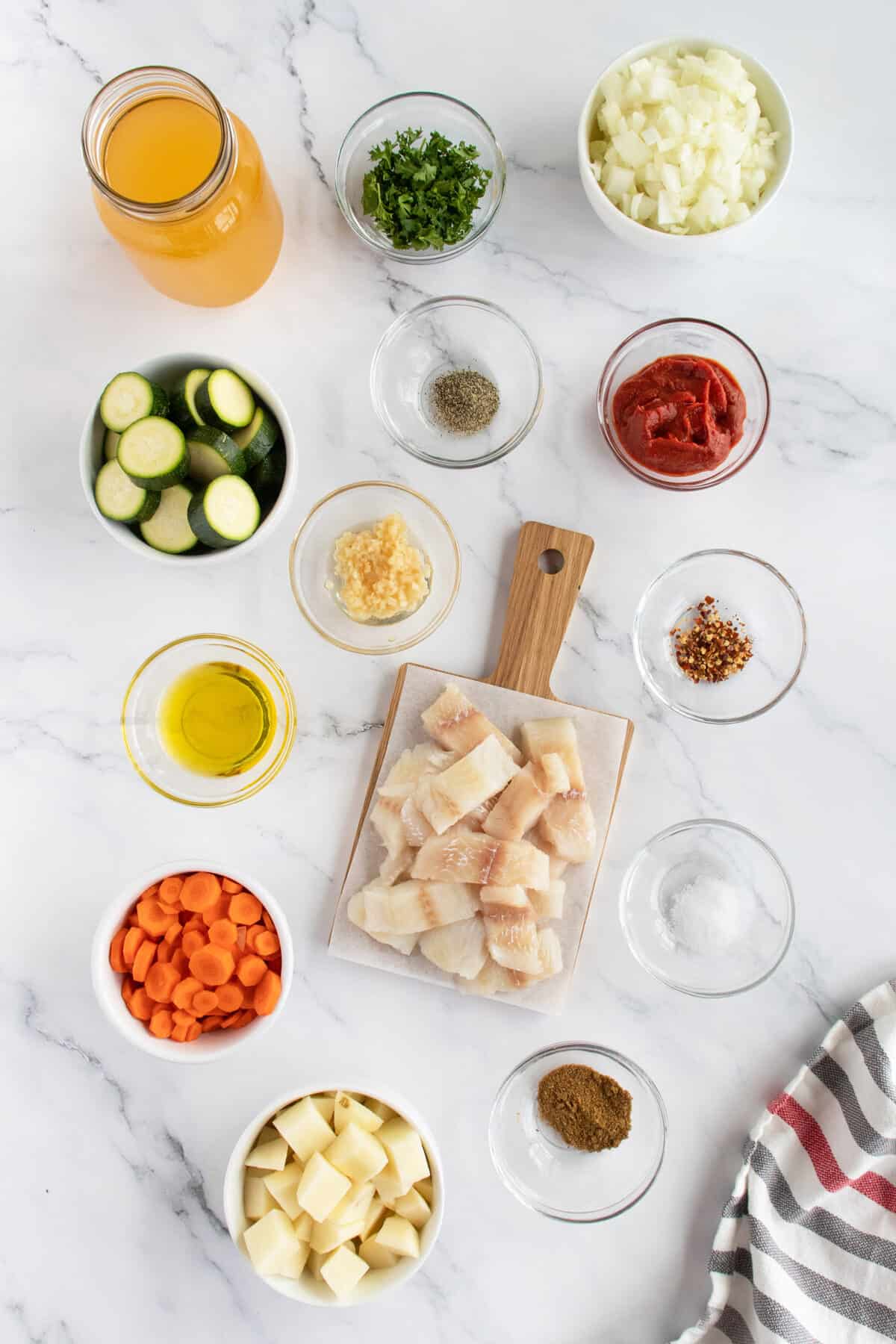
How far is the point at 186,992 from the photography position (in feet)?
6.15

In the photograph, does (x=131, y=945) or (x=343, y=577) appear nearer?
(x=131, y=945)

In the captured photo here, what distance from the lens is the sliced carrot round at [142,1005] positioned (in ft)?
6.18

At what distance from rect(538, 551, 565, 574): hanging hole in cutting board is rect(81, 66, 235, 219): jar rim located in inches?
37.6

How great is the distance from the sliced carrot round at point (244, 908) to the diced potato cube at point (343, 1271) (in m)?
0.68

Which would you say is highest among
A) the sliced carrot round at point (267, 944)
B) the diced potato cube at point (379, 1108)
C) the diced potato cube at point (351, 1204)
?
the sliced carrot round at point (267, 944)

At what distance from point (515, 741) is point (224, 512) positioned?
80 cm

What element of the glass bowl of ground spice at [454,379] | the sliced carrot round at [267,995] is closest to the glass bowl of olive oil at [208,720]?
the sliced carrot round at [267,995]

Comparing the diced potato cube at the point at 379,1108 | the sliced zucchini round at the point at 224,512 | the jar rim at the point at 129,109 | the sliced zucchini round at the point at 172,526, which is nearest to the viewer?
the jar rim at the point at 129,109

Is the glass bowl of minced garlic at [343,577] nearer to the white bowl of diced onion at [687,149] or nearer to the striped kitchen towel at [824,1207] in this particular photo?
the white bowl of diced onion at [687,149]

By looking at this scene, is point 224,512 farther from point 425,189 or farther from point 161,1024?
point 161,1024

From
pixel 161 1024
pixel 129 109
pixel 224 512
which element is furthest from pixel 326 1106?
pixel 129 109

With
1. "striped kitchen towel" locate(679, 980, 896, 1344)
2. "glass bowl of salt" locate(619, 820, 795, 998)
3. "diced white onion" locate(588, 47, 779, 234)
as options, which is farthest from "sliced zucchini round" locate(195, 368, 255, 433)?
"striped kitchen towel" locate(679, 980, 896, 1344)

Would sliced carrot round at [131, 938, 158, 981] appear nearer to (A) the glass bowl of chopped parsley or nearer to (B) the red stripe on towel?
(B) the red stripe on towel

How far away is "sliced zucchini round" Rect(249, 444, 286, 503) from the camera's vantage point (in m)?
1.91
